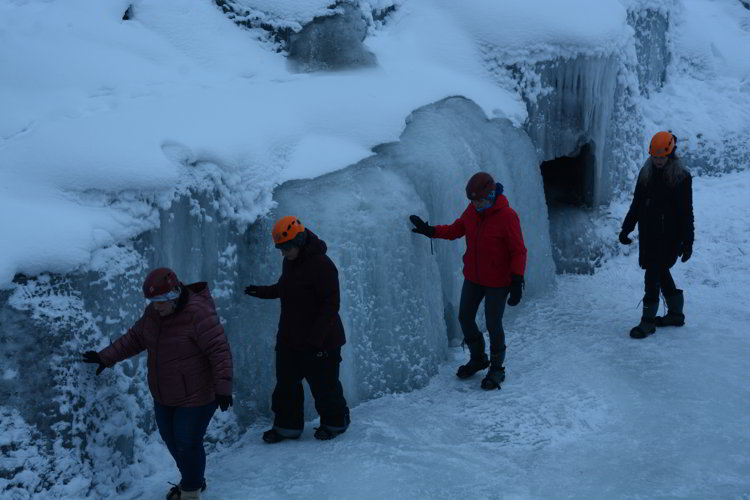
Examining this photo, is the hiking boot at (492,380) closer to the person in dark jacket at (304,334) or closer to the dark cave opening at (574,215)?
the person in dark jacket at (304,334)

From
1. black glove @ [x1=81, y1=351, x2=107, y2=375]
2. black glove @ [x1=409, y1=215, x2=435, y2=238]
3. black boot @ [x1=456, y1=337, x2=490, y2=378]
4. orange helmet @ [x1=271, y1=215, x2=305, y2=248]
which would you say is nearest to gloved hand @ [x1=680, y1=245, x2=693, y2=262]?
black boot @ [x1=456, y1=337, x2=490, y2=378]

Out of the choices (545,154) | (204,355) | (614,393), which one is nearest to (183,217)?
(204,355)

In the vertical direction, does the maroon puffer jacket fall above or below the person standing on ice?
below

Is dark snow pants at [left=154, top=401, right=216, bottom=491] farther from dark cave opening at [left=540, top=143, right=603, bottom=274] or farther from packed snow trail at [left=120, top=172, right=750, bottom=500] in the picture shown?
dark cave opening at [left=540, top=143, right=603, bottom=274]

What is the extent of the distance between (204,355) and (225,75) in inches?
124

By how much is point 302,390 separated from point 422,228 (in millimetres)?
1623

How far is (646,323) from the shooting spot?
684cm

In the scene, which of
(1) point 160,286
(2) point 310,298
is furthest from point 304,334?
(1) point 160,286

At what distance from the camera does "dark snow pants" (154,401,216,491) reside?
416 cm

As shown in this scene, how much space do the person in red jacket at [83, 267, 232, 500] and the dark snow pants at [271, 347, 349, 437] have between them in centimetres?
82

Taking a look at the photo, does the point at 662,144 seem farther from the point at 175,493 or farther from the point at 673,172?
the point at 175,493

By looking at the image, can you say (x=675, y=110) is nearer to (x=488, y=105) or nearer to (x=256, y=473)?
(x=488, y=105)

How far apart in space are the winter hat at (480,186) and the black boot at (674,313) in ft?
8.16

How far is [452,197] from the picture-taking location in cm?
680
